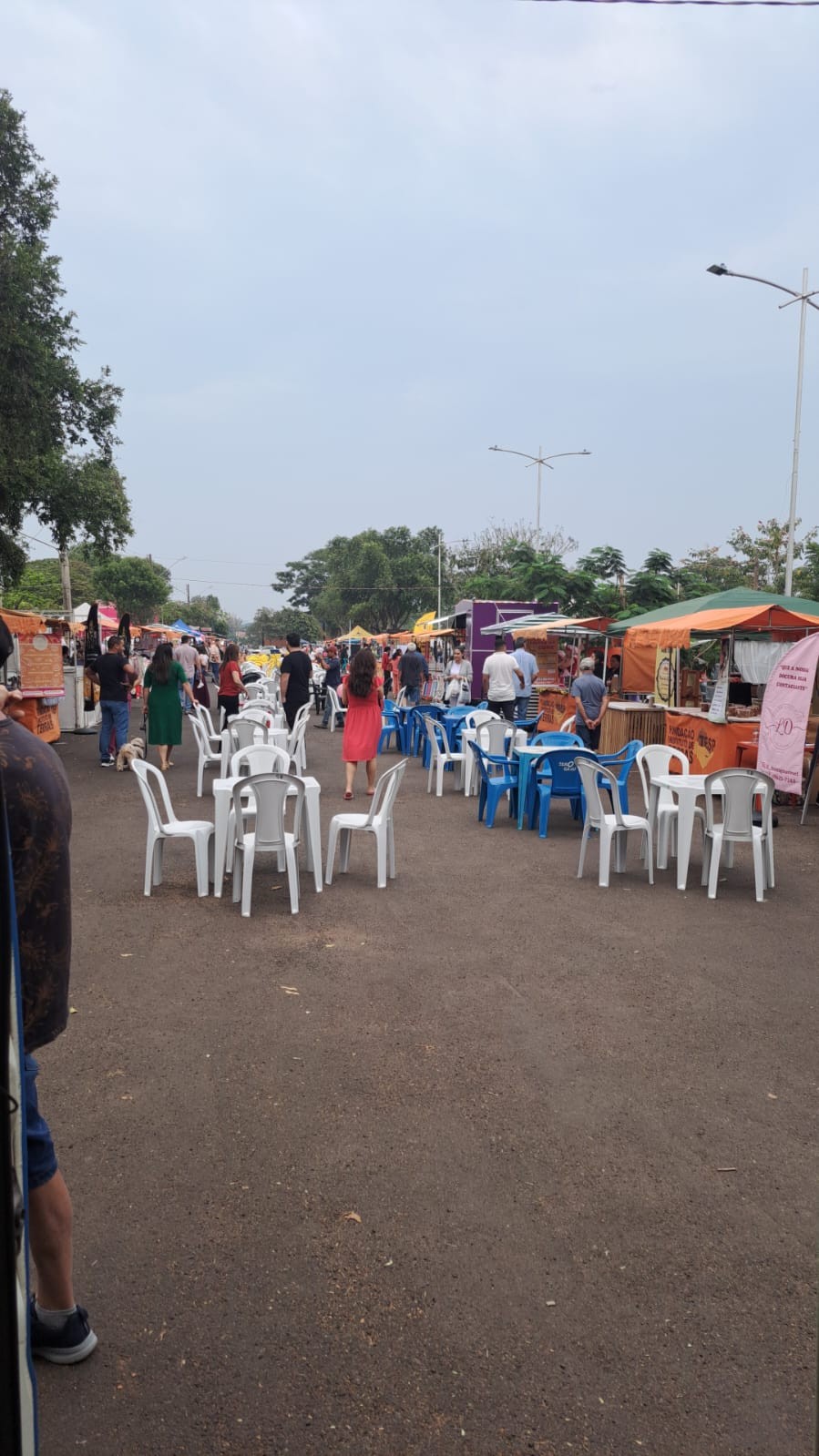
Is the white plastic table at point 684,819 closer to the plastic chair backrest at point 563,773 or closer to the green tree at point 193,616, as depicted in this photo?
→ the plastic chair backrest at point 563,773

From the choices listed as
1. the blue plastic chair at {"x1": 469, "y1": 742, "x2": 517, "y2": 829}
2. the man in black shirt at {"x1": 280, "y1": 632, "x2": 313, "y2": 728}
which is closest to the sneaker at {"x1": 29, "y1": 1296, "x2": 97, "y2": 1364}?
the blue plastic chair at {"x1": 469, "y1": 742, "x2": 517, "y2": 829}

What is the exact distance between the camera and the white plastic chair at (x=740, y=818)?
7.43 meters

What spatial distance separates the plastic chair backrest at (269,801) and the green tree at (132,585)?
234 ft

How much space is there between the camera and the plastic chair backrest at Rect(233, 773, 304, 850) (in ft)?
22.7

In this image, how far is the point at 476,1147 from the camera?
3.65m

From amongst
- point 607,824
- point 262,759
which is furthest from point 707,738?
point 262,759

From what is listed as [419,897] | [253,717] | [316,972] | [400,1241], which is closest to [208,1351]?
[400,1241]

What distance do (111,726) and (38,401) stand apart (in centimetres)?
673

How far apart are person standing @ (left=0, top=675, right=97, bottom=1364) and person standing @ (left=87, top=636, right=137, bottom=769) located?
37.6ft

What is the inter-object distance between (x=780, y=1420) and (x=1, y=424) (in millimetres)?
17465

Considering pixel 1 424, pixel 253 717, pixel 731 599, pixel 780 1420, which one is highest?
pixel 1 424

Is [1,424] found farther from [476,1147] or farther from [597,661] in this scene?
[476,1147]

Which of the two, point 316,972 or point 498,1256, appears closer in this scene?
point 498,1256

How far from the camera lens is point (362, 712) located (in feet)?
35.0
